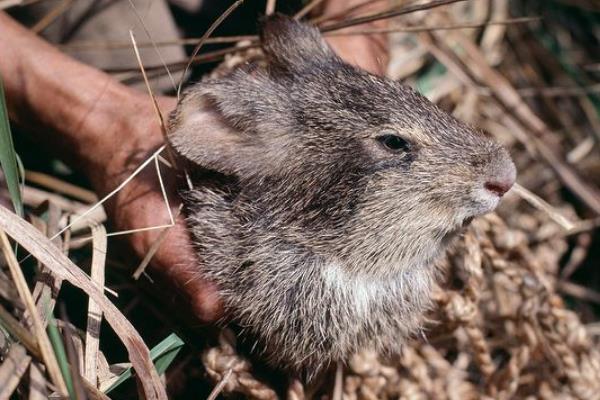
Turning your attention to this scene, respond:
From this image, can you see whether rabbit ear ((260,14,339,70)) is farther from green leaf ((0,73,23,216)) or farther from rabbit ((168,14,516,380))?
green leaf ((0,73,23,216))

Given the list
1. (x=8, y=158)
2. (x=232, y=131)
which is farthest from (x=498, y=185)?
(x=8, y=158)

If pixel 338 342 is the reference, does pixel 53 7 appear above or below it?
above

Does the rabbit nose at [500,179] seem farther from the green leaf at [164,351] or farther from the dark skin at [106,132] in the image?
the green leaf at [164,351]

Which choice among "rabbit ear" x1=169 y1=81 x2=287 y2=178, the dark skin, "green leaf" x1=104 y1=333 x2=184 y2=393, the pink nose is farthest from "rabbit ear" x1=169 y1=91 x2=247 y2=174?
the pink nose

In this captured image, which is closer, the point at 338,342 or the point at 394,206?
the point at 394,206

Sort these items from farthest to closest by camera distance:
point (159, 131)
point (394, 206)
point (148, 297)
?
point (148, 297) < point (159, 131) < point (394, 206)

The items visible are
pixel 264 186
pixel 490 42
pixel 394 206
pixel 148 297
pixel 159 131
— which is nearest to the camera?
pixel 394 206

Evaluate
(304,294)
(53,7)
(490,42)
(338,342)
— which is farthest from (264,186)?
(490,42)

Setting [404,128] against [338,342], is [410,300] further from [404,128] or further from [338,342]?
[404,128]
